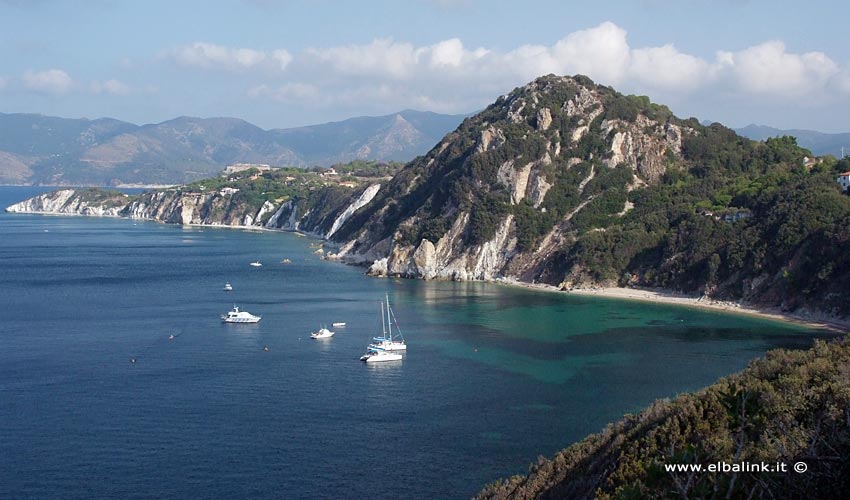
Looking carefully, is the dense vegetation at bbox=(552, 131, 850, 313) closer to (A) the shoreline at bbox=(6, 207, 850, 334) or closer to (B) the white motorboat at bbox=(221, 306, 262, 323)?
(A) the shoreline at bbox=(6, 207, 850, 334)

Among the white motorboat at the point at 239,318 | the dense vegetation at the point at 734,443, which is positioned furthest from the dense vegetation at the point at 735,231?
the dense vegetation at the point at 734,443

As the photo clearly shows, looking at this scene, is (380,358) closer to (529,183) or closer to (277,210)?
(529,183)

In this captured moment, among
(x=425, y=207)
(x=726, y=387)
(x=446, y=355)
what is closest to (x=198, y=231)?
(x=425, y=207)

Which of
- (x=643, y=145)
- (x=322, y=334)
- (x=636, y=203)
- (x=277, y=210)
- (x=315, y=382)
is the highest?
(x=643, y=145)

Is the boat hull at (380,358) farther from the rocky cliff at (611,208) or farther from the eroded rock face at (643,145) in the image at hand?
the eroded rock face at (643,145)

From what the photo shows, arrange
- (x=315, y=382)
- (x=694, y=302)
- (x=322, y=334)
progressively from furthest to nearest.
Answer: (x=694, y=302), (x=322, y=334), (x=315, y=382)

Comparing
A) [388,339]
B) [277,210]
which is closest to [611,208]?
[388,339]
